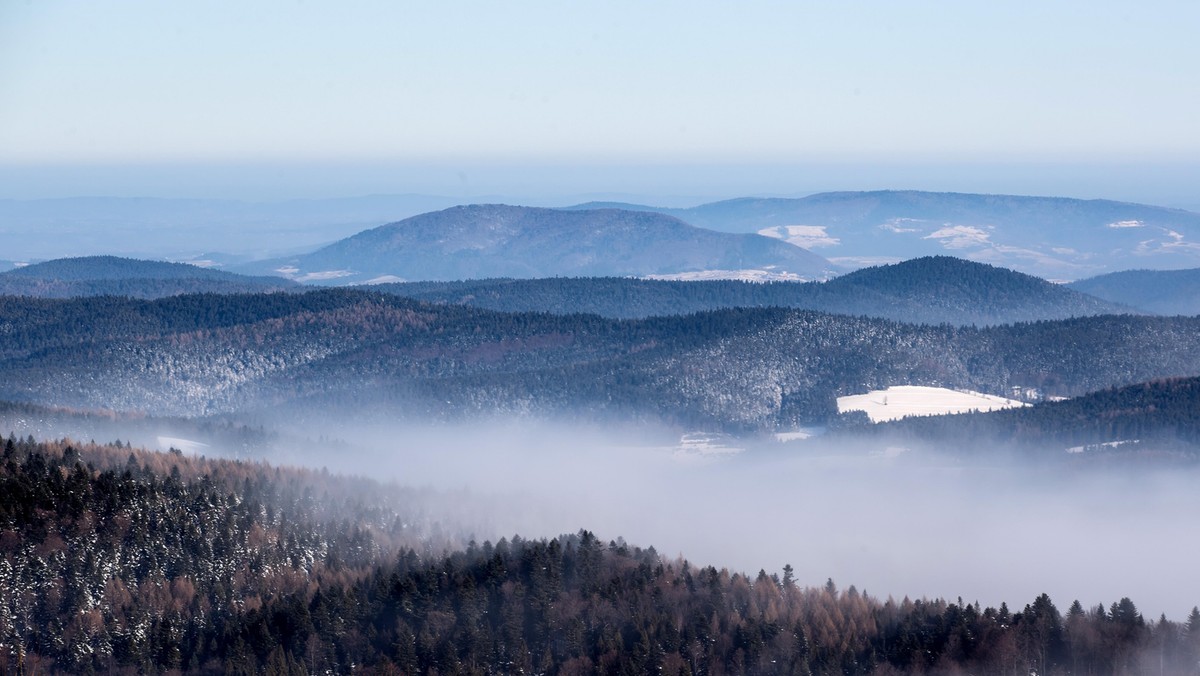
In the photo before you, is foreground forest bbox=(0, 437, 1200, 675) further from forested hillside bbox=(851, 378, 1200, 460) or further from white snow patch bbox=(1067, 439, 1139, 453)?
forested hillside bbox=(851, 378, 1200, 460)

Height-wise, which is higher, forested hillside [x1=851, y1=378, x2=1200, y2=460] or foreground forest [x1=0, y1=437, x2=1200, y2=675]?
forested hillside [x1=851, y1=378, x2=1200, y2=460]

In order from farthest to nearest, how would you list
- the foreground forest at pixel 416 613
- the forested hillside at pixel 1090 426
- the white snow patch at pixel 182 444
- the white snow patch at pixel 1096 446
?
the forested hillside at pixel 1090 426 < the white snow patch at pixel 1096 446 < the white snow patch at pixel 182 444 < the foreground forest at pixel 416 613

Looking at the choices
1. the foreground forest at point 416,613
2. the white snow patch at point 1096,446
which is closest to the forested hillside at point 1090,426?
the white snow patch at point 1096,446

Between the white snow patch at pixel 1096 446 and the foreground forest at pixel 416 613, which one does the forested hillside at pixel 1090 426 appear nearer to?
the white snow patch at pixel 1096 446

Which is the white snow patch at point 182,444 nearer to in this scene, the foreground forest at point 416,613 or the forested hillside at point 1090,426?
the foreground forest at point 416,613

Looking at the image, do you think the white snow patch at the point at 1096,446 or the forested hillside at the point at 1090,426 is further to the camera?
the forested hillside at the point at 1090,426

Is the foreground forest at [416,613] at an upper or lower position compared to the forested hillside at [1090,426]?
lower

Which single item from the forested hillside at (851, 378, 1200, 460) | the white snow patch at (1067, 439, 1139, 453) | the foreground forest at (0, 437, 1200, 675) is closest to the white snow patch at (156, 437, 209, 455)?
the foreground forest at (0, 437, 1200, 675)

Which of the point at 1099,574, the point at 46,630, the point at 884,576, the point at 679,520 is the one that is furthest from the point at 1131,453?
the point at 46,630

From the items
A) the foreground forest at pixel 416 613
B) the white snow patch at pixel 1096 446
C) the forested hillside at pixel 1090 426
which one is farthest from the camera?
the forested hillside at pixel 1090 426
